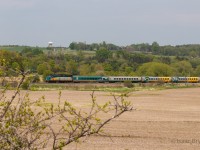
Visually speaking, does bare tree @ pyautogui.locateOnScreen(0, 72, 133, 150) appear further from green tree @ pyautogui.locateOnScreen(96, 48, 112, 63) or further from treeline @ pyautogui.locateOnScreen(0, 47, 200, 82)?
Result: green tree @ pyautogui.locateOnScreen(96, 48, 112, 63)

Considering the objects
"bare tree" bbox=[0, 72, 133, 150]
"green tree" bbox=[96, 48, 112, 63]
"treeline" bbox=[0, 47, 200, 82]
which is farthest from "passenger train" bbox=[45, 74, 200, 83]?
"bare tree" bbox=[0, 72, 133, 150]

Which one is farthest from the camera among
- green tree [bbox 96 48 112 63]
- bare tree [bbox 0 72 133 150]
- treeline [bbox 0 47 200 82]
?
green tree [bbox 96 48 112 63]

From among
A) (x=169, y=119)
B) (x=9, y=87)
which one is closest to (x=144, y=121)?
(x=169, y=119)

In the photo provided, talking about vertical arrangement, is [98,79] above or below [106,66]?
below

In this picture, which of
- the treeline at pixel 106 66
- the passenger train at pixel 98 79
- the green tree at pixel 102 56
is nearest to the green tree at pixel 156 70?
the treeline at pixel 106 66

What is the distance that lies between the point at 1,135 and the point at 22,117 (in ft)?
2.03

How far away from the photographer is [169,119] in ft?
118

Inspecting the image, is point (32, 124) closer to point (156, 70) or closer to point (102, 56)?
point (156, 70)

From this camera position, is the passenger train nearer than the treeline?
Yes

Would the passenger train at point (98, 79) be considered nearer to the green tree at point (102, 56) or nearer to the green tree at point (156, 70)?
the green tree at point (156, 70)

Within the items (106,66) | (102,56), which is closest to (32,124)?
(106,66)

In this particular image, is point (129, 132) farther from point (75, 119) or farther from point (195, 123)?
point (75, 119)

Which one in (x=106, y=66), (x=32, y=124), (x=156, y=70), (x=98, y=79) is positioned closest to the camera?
(x=32, y=124)

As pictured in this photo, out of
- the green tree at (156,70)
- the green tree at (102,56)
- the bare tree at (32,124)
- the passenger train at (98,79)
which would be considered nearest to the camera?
the bare tree at (32,124)
